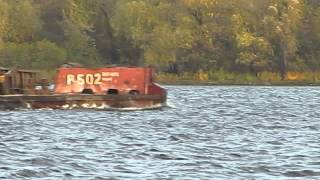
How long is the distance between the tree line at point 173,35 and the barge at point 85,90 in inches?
1829

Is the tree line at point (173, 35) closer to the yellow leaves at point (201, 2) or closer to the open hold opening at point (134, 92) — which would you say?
the yellow leaves at point (201, 2)

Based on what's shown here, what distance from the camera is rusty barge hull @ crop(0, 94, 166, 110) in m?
45.4

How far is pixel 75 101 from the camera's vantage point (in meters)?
46.0

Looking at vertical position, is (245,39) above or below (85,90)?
above

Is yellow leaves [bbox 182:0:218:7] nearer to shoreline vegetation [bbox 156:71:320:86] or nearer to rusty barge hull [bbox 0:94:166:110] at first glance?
shoreline vegetation [bbox 156:71:320:86]

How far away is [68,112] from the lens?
44188mm

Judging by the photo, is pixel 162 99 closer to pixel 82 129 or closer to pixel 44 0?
pixel 82 129

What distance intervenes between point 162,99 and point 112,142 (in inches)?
748

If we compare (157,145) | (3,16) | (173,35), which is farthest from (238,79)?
(157,145)

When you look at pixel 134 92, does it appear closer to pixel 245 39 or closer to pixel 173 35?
pixel 245 39

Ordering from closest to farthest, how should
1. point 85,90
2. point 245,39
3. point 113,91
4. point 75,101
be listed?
1. point 75,101
2. point 113,91
3. point 85,90
4. point 245,39

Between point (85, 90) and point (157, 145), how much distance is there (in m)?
20.8

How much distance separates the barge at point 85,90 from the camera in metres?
45.8

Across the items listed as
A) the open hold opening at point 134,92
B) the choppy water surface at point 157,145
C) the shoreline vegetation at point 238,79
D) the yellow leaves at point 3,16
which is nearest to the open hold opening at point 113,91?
the open hold opening at point 134,92
